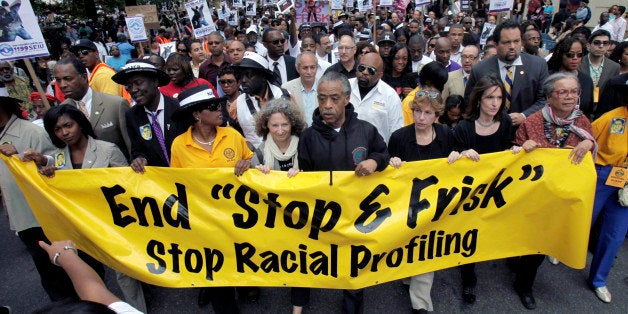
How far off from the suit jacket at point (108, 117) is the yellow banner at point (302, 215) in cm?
88

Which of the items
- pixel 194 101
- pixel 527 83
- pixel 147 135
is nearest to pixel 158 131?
pixel 147 135

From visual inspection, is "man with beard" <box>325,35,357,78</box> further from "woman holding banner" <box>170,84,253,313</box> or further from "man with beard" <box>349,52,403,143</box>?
"woman holding banner" <box>170,84,253,313</box>

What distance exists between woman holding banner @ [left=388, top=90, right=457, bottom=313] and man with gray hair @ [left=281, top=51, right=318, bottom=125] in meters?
1.69

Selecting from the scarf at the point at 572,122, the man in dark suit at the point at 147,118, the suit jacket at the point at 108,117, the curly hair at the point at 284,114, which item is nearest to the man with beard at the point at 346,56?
the curly hair at the point at 284,114

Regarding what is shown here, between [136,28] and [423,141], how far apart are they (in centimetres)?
896

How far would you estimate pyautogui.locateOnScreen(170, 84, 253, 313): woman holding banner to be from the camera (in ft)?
10.4

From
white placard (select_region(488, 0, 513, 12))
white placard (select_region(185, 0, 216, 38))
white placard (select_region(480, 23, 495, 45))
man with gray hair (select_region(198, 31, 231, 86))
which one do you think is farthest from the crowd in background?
white placard (select_region(185, 0, 216, 38))

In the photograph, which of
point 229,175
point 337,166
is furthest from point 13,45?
point 337,166

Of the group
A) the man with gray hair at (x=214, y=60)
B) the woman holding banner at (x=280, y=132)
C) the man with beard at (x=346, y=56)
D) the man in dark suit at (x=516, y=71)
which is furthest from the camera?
the man with gray hair at (x=214, y=60)

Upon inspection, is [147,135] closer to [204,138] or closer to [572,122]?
[204,138]

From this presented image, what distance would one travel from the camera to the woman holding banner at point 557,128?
322 centimetres

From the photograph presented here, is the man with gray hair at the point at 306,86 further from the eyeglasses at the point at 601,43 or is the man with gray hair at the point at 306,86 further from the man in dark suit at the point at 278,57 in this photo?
the eyeglasses at the point at 601,43

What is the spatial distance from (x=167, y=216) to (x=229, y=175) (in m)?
0.66

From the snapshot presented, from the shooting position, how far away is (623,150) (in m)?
3.39
